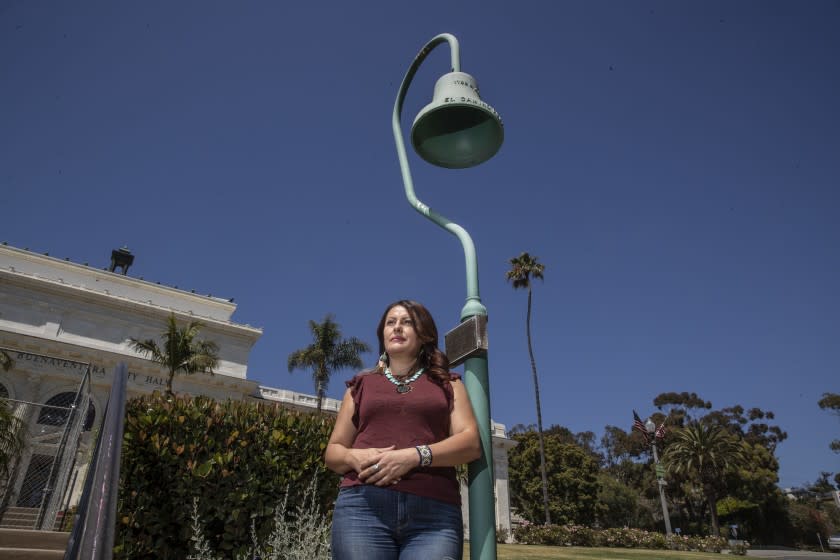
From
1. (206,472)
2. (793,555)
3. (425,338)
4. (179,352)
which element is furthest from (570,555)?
(793,555)

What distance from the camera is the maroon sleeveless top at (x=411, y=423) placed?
217 cm

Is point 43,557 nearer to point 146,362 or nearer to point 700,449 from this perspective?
point 146,362

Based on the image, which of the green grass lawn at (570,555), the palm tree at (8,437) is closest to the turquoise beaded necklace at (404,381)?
the palm tree at (8,437)

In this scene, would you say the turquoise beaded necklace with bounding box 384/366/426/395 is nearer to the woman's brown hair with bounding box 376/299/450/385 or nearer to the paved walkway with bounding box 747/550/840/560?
the woman's brown hair with bounding box 376/299/450/385

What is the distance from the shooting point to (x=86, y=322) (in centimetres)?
3133

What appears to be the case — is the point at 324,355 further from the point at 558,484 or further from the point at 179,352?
the point at 558,484

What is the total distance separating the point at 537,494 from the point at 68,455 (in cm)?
4347

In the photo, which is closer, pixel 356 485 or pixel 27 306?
pixel 356 485

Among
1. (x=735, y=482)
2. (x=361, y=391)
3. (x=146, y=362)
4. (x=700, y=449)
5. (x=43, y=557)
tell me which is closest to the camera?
(x=361, y=391)

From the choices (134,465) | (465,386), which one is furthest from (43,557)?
(465,386)

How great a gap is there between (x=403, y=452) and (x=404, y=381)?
0.47 metres

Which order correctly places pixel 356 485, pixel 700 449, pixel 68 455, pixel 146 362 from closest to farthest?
pixel 356 485 → pixel 68 455 → pixel 146 362 → pixel 700 449

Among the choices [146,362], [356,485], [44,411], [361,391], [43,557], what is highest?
[146,362]

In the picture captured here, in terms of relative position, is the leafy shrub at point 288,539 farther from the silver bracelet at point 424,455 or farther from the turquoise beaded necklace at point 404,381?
the silver bracelet at point 424,455
